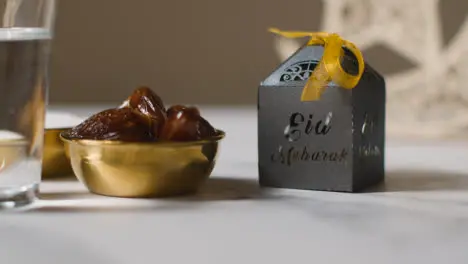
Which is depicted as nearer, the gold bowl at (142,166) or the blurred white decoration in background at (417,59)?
the gold bowl at (142,166)

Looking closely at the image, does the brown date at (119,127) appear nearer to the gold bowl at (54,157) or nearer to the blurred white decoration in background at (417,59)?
the gold bowl at (54,157)

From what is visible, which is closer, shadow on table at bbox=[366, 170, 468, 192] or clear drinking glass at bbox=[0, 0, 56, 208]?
clear drinking glass at bbox=[0, 0, 56, 208]

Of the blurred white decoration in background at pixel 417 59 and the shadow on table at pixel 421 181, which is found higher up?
the blurred white decoration in background at pixel 417 59

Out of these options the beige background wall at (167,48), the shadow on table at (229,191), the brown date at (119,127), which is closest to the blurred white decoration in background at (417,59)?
the shadow on table at (229,191)

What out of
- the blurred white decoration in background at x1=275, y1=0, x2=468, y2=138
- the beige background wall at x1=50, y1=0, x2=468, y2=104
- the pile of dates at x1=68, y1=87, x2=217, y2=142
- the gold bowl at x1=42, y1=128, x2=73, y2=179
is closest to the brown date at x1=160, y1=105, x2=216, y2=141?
the pile of dates at x1=68, y1=87, x2=217, y2=142

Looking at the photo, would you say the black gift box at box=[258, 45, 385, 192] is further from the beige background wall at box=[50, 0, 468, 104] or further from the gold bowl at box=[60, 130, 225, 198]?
the beige background wall at box=[50, 0, 468, 104]

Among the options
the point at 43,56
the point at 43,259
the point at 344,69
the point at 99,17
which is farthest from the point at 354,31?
the point at 99,17

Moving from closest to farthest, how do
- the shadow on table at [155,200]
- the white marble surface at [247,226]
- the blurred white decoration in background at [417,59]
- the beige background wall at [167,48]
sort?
1. the white marble surface at [247,226]
2. the shadow on table at [155,200]
3. the blurred white decoration in background at [417,59]
4. the beige background wall at [167,48]

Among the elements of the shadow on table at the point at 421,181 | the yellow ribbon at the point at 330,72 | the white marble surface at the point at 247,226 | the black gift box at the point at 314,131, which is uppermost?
the yellow ribbon at the point at 330,72
